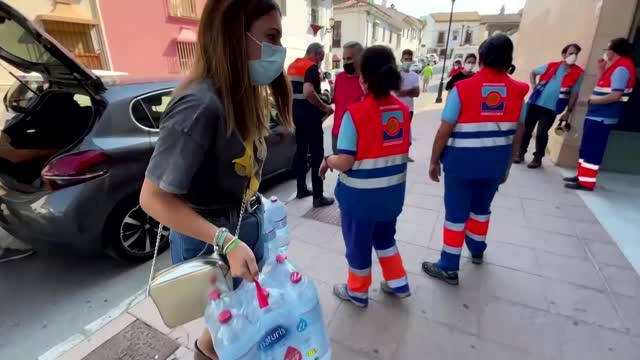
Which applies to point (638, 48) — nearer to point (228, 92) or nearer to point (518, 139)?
point (518, 139)

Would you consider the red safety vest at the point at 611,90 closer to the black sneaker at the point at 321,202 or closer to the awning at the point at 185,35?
the black sneaker at the point at 321,202

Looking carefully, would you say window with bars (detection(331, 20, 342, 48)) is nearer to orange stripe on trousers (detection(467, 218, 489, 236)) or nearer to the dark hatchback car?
the dark hatchback car

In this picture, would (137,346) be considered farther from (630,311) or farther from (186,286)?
(630,311)

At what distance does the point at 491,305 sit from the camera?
2.31 m

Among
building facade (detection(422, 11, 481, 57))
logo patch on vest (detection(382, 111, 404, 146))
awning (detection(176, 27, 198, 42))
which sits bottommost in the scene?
logo patch on vest (detection(382, 111, 404, 146))

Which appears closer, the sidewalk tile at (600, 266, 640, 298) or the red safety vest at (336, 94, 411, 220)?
the red safety vest at (336, 94, 411, 220)

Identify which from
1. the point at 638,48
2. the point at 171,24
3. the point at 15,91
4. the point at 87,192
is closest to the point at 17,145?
the point at 15,91

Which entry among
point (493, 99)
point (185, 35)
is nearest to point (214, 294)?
point (493, 99)

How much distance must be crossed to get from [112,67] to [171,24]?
8.98 ft

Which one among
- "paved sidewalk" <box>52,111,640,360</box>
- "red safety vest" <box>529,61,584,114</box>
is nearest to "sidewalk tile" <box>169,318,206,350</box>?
"paved sidewalk" <box>52,111,640,360</box>

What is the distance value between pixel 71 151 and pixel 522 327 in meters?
3.28

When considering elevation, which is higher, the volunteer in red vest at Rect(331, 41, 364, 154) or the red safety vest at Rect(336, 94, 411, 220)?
the volunteer in red vest at Rect(331, 41, 364, 154)

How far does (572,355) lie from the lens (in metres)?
1.92

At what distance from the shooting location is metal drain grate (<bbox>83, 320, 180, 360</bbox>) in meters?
1.93
